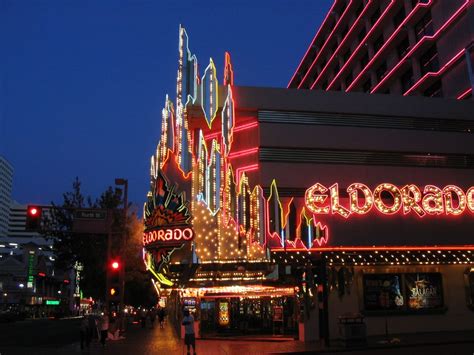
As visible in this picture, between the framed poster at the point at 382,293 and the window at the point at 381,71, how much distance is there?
34.8m

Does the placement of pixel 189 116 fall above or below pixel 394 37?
below

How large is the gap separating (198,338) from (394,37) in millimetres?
37398

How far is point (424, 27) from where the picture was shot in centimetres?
4753

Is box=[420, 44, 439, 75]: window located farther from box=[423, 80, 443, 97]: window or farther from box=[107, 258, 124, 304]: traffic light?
box=[107, 258, 124, 304]: traffic light

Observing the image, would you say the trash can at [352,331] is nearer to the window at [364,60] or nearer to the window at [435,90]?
the window at [435,90]

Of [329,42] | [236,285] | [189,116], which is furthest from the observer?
[329,42]

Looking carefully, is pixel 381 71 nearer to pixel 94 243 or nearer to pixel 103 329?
pixel 94 243

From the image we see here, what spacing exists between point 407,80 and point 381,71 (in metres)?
5.66

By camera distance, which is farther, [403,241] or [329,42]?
[329,42]

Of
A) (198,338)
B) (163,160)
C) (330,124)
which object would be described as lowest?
(198,338)

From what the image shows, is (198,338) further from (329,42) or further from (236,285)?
(329,42)

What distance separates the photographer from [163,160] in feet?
85.6

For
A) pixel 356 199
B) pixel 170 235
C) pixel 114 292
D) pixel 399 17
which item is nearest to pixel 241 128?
pixel 356 199

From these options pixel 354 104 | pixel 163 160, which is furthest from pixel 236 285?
pixel 354 104
